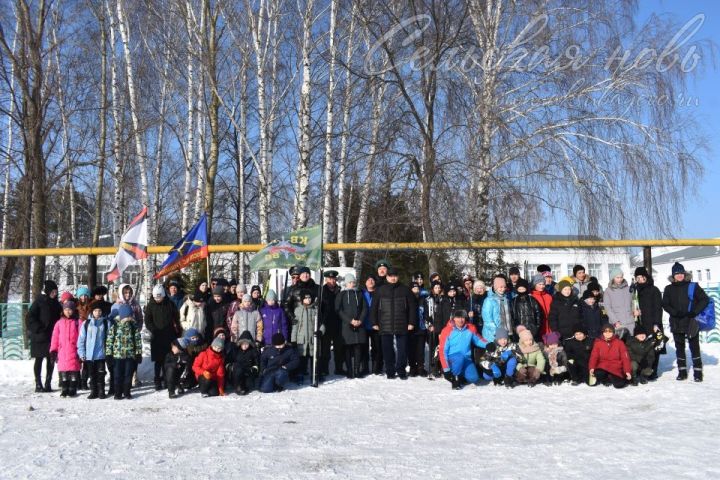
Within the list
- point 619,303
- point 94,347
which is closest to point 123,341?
point 94,347

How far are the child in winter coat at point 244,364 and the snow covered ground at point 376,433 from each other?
10.6 inches

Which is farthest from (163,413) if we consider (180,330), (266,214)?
(266,214)

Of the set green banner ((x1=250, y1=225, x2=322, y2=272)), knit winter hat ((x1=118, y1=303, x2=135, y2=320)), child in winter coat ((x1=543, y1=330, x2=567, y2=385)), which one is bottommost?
child in winter coat ((x1=543, y1=330, x2=567, y2=385))

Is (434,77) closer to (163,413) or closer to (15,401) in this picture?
(163,413)

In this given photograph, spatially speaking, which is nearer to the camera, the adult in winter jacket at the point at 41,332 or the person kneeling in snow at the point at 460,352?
the person kneeling in snow at the point at 460,352

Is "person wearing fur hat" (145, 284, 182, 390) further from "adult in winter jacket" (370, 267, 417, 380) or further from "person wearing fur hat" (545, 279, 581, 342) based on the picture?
"person wearing fur hat" (545, 279, 581, 342)

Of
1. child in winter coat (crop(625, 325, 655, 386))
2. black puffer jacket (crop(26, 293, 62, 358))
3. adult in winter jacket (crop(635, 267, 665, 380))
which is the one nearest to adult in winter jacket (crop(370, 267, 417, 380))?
child in winter coat (crop(625, 325, 655, 386))

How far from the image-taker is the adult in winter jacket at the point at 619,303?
32.1 ft

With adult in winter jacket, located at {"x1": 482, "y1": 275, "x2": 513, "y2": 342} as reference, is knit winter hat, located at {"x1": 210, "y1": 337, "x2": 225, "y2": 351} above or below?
below

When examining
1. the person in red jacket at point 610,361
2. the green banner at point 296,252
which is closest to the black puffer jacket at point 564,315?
the person in red jacket at point 610,361

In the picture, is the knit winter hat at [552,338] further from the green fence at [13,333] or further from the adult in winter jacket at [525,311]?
the green fence at [13,333]

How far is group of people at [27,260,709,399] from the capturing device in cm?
913

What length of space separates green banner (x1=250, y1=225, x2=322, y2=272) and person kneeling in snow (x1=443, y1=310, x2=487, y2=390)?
7.54ft

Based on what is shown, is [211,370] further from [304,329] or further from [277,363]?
[304,329]
